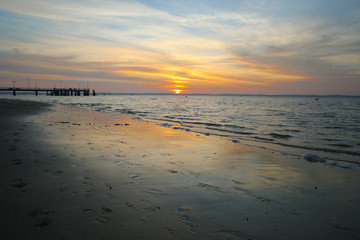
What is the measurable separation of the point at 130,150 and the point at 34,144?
3.84 m

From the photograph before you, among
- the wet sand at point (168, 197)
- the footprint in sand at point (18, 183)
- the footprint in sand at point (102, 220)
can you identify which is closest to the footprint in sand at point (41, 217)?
the wet sand at point (168, 197)

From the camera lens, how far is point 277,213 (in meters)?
4.18

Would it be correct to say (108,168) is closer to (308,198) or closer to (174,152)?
(174,152)

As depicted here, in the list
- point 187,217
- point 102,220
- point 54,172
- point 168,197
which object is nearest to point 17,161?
point 54,172

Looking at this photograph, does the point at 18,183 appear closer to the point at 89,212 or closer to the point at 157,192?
the point at 89,212

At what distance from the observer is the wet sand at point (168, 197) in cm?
344

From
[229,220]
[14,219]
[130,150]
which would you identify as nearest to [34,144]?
[130,150]

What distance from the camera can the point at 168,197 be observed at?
463cm

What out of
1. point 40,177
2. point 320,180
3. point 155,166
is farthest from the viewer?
point 155,166

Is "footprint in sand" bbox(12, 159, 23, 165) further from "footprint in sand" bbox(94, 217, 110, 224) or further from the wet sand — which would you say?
"footprint in sand" bbox(94, 217, 110, 224)

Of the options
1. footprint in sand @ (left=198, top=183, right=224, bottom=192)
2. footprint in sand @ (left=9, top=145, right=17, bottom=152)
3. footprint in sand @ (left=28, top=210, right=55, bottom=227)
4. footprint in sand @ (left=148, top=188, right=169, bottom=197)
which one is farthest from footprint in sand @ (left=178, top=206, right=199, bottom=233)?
footprint in sand @ (left=9, top=145, right=17, bottom=152)

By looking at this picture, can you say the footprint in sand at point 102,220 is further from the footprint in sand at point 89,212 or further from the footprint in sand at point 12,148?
the footprint in sand at point 12,148

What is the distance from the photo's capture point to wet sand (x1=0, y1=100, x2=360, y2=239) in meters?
3.44

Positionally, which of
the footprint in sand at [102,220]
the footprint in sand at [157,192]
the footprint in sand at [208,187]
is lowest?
the footprint in sand at [208,187]
